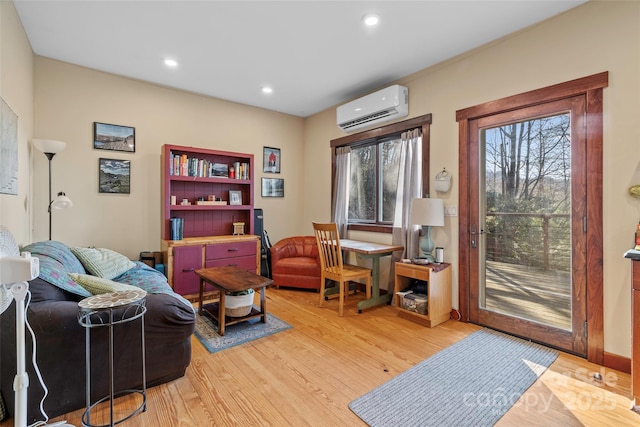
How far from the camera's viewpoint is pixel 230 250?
4.03m

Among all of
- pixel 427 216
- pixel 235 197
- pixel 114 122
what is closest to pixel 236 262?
pixel 235 197

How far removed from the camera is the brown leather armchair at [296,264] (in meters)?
4.16

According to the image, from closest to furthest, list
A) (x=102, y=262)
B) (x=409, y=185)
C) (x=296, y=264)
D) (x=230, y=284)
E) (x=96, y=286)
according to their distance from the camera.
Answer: (x=96, y=286), (x=230, y=284), (x=102, y=262), (x=409, y=185), (x=296, y=264)

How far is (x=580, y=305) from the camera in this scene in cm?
240

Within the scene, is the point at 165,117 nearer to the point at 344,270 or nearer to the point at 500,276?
the point at 344,270

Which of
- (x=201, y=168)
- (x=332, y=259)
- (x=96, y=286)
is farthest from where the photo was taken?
(x=201, y=168)

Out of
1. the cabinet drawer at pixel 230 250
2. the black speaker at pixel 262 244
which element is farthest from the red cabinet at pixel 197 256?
the black speaker at pixel 262 244

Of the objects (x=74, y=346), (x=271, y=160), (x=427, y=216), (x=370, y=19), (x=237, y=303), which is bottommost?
(x=237, y=303)

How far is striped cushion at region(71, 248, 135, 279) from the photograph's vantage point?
2.69 m

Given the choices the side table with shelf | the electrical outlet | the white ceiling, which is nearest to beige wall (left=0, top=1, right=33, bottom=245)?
the white ceiling

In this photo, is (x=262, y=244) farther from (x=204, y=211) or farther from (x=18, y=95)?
(x=18, y=95)

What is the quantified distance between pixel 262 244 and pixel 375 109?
2.60m

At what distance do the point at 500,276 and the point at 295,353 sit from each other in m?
2.08

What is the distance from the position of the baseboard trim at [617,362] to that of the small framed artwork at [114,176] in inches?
195
